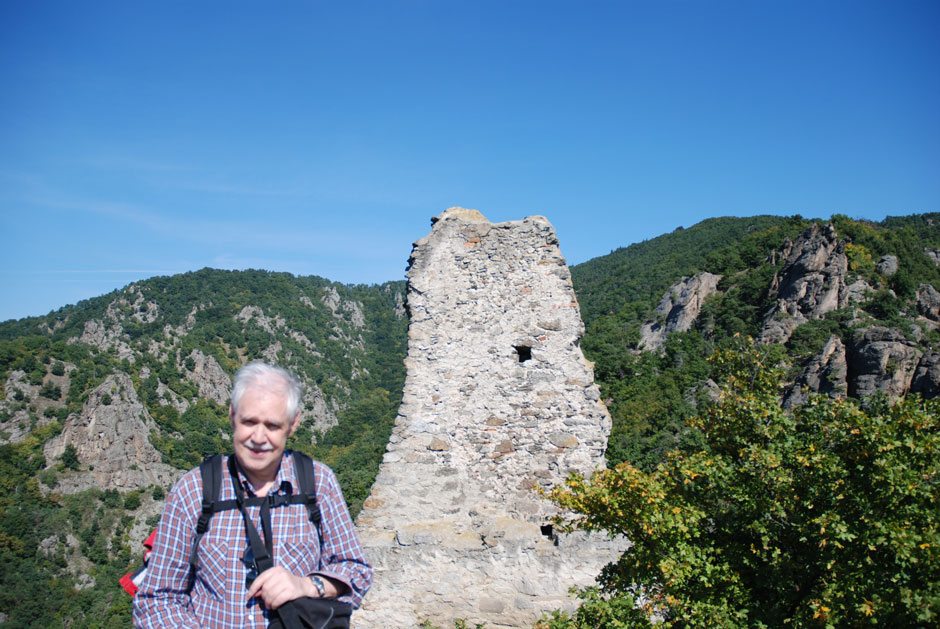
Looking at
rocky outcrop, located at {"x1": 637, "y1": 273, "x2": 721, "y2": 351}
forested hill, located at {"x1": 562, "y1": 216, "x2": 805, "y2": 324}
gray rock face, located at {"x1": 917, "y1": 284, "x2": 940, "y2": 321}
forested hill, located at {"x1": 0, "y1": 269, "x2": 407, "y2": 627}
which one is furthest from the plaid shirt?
forested hill, located at {"x1": 562, "y1": 216, "x2": 805, "y2": 324}

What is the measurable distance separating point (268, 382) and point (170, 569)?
78cm

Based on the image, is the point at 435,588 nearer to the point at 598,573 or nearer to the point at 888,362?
the point at 598,573

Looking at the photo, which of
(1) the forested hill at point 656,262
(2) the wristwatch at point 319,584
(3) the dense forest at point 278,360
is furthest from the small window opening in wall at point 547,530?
(1) the forested hill at point 656,262

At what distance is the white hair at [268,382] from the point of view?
2.23 meters

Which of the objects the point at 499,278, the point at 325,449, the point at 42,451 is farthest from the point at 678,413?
the point at 42,451

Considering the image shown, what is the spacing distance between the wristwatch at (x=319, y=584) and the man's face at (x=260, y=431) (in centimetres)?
43

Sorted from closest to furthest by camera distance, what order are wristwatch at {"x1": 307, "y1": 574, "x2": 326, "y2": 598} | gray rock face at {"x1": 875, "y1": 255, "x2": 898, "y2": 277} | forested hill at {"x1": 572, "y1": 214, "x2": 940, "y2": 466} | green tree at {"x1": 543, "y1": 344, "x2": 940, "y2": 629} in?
wristwatch at {"x1": 307, "y1": 574, "x2": 326, "y2": 598} → green tree at {"x1": 543, "y1": 344, "x2": 940, "y2": 629} → forested hill at {"x1": 572, "y1": 214, "x2": 940, "y2": 466} → gray rock face at {"x1": 875, "y1": 255, "x2": 898, "y2": 277}

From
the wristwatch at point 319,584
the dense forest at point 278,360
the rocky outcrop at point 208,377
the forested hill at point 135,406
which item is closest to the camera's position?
the wristwatch at point 319,584

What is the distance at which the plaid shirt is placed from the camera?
6.81 ft

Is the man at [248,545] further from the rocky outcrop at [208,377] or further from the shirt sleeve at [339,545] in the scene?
the rocky outcrop at [208,377]

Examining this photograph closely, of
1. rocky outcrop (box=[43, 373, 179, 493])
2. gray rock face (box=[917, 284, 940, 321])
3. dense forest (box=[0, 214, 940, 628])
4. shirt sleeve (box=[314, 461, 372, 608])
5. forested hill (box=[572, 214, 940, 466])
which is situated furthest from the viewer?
rocky outcrop (box=[43, 373, 179, 493])

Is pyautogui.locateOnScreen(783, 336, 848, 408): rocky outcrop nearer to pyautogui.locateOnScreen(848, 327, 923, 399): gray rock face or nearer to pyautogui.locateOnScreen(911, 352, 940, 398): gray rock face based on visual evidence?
pyautogui.locateOnScreen(848, 327, 923, 399): gray rock face

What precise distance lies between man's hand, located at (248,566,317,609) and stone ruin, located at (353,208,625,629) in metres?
3.78

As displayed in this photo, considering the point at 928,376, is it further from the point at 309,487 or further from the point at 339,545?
the point at 309,487
